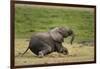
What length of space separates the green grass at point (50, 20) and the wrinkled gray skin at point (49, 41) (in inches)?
2.3

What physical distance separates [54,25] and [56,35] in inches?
4.7

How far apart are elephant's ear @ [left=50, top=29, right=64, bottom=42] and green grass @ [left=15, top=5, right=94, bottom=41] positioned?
0.07 meters

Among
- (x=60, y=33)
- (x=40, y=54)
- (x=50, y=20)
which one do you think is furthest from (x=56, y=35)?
(x=40, y=54)

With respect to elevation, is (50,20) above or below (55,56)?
above

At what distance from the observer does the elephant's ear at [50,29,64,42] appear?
7.33 ft

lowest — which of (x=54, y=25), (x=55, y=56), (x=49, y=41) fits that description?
(x=55, y=56)

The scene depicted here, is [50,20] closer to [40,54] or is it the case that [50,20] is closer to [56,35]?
[56,35]

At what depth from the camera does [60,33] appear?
227 centimetres

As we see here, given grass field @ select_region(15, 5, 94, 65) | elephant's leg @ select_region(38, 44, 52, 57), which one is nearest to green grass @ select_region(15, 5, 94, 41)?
grass field @ select_region(15, 5, 94, 65)

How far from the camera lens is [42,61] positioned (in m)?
2.17

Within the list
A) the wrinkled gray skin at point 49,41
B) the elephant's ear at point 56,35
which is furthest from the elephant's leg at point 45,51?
the elephant's ear at point 56,35

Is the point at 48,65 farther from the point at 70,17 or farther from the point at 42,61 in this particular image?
the point at 70,17

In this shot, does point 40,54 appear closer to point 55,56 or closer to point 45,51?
point 45,51
